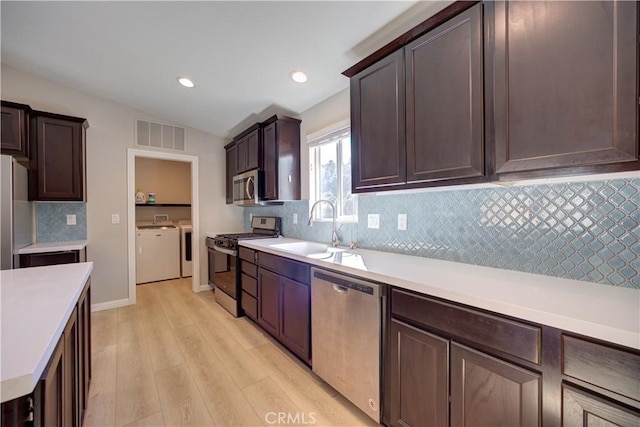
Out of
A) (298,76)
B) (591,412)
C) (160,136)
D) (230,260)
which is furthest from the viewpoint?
(160,136)

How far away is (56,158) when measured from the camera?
111 inches

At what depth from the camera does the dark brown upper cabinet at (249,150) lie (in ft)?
10.4

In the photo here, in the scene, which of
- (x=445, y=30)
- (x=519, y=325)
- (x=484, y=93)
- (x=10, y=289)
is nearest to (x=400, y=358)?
(x=519, y=325)

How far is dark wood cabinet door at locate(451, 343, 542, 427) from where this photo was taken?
0.88 m

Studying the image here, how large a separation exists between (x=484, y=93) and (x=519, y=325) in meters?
0.99

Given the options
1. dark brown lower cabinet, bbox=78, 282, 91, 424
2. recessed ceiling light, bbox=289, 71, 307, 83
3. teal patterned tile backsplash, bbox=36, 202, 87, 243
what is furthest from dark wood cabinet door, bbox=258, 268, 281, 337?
teal patterned tile backsplash, bbox=36, 202, 87, 243

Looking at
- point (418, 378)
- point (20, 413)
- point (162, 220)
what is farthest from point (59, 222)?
point (418, 378)

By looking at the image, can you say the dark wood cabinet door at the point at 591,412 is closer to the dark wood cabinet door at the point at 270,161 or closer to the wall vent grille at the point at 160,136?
the dark wood cabinet door at the point at 270,161

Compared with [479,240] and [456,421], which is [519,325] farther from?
[479,240]

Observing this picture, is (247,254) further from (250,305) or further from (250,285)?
(250,305)

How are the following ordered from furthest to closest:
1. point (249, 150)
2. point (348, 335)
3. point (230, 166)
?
point (230, 166) → point (249, 150) → point (348, 335)

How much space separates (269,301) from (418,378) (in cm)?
153

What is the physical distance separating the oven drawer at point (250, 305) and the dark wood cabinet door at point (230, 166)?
182cm

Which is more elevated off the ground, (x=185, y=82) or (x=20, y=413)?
(x=185, y=82)
